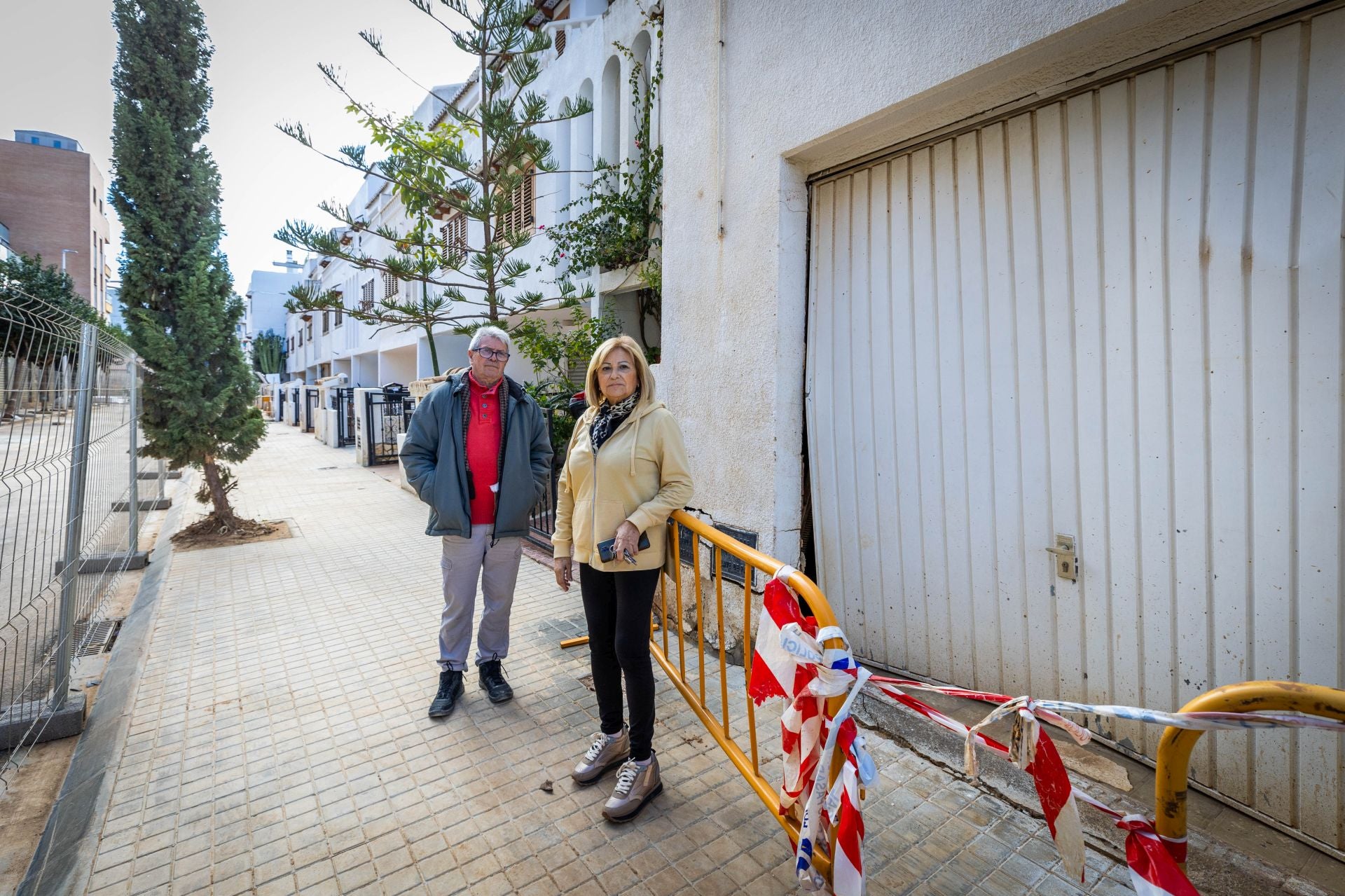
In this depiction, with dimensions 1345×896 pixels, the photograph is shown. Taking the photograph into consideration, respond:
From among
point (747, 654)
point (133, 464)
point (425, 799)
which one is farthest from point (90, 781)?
point (133, 464)

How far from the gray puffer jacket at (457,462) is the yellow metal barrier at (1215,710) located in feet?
9.64

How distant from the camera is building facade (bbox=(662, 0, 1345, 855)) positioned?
6.75ft

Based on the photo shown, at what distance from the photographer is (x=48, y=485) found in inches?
124

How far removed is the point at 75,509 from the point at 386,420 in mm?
13970

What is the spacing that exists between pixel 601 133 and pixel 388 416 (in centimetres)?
1098

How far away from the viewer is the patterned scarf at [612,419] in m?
2.72

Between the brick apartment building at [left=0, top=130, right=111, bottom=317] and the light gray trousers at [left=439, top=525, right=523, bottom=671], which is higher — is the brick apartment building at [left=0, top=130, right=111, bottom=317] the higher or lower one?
the higher one

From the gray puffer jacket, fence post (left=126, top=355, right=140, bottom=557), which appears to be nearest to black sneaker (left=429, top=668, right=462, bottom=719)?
the gray puffer jacket

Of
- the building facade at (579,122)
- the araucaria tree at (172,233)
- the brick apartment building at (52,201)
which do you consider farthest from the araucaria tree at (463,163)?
the brick apartment building at (52,201)

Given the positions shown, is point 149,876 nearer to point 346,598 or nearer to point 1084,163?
point 346,598

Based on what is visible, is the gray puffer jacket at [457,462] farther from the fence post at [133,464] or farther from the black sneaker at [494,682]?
the fence post at [133,464]

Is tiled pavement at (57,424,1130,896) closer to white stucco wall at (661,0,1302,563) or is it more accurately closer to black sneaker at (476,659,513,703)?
black sneaker at (476,659,513,703)

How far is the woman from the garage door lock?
5.40ft

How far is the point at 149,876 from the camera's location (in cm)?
222
